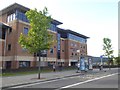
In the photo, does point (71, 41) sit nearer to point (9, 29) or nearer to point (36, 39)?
point (9, 29)

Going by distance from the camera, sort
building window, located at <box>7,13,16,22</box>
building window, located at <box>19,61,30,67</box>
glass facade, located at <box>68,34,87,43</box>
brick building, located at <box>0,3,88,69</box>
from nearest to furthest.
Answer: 1. brick building, located at <box>0,3,88,69</box>
2. building window, located at <box>19,61,30,67</box>
3. building window, located at <box>7,13,16,22</box>
4. glass facade, located at <box>68,34,87,43</box>

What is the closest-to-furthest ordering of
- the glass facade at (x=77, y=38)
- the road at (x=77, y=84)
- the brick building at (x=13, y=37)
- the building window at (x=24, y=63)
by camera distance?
the road at (x=77, y=84)
the brick building at (x=13, y=37)
the building window at (x=24, y=63)
the glass facade at (x=77, y=38)

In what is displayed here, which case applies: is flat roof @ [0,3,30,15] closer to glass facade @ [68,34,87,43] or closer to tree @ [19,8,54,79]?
tree @ [19,8,54,79]

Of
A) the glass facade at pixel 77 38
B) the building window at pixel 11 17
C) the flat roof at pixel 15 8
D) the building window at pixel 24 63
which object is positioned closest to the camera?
the flat roof at pixel 15 8

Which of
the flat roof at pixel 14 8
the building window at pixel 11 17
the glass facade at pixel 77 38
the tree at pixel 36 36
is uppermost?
the flat roof at pixel 14 8

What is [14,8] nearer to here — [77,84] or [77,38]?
[77,84]

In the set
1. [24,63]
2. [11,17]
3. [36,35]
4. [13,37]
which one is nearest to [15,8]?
[11,17]

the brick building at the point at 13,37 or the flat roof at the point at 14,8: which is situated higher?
the flat roof at the point at 14,8

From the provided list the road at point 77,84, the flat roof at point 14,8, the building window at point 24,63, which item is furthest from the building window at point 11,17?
the road at point 77,84

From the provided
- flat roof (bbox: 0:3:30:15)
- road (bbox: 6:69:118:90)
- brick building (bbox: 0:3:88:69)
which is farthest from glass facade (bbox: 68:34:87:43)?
road (bbox: 6:69:118:90)

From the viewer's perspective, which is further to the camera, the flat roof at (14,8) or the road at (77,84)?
the flat roof at (14,8)

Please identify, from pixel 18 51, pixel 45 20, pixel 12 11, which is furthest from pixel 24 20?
pixel 45 20

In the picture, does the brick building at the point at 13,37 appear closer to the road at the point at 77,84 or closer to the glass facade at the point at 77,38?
the glass facade at the point at 77,38

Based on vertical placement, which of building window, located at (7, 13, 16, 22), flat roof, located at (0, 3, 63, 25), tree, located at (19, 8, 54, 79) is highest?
flat roof, located at (0, 3, 63, 25)
